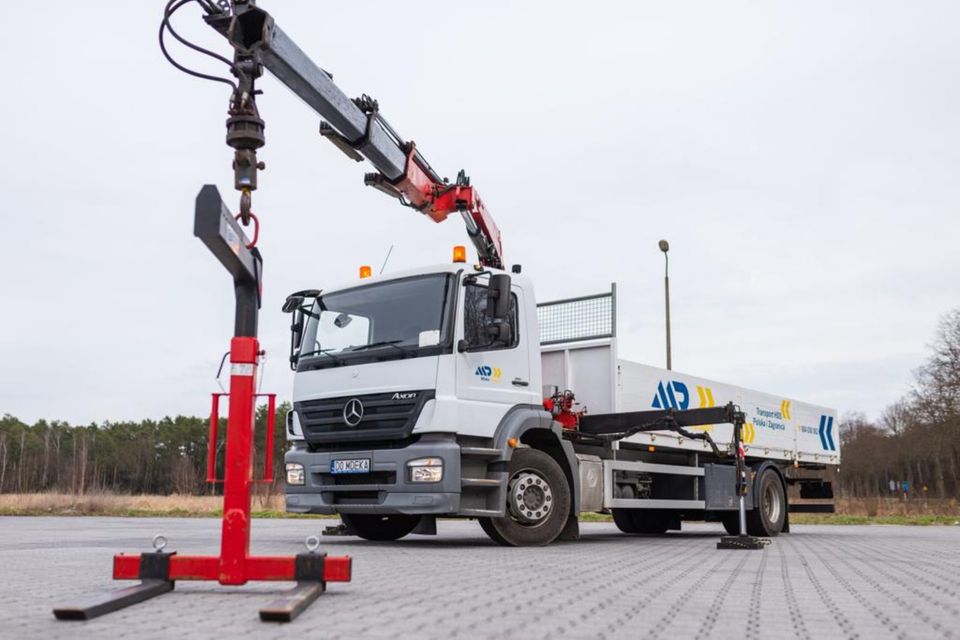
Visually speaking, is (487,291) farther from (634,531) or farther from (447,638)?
(634,531)

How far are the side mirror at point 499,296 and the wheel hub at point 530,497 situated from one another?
1.68 meters

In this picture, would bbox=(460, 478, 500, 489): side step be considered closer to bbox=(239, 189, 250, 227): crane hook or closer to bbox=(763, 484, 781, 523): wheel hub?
bbox=(239, 189, 250, 227): crane hook

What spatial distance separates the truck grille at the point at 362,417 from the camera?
27.2 ft

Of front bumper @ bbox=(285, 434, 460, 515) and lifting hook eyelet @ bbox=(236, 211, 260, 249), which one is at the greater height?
lifting hook eyelet @ bbox=(236, 211, 260, 249)

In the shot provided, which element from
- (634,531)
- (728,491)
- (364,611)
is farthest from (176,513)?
(364,611)

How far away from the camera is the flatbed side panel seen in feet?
35.6

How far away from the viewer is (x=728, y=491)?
12.2 m

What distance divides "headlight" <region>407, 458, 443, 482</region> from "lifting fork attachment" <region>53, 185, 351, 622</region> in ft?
11.6

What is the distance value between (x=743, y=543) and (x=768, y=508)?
150 inches

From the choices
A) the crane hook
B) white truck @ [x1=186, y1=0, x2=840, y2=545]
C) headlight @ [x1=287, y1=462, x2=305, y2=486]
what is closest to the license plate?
white truck @ [x1=186, y1=0, x2=840, y2=545]

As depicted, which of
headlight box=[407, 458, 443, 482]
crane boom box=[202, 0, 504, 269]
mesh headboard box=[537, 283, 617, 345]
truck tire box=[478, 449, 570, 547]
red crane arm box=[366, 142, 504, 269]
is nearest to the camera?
crane boom box=[202, 0, 504, 269]

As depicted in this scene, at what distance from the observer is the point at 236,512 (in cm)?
440

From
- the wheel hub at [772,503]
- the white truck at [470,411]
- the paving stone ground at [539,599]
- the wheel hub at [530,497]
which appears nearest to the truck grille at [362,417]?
the white truck at [470,411]

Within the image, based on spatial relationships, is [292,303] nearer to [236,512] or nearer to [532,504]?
[532,504]
